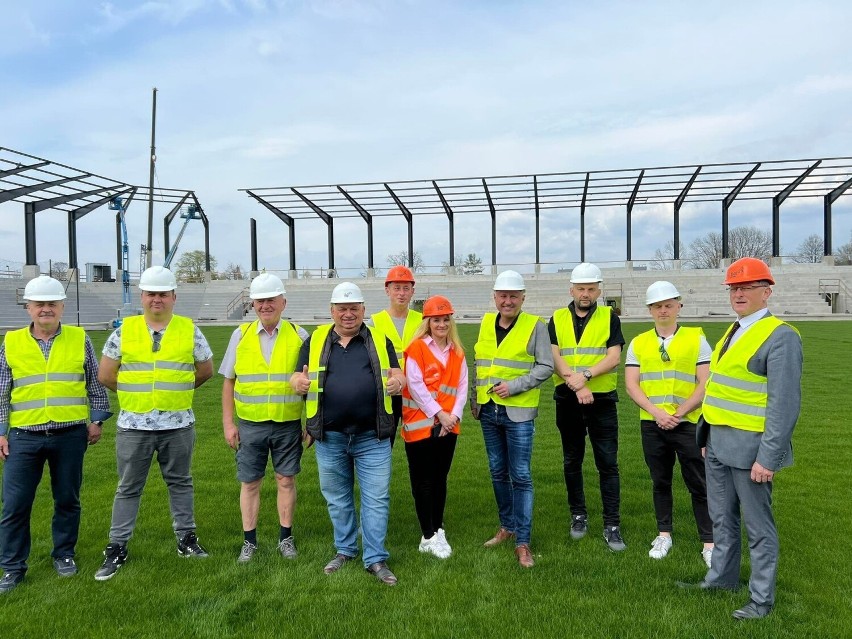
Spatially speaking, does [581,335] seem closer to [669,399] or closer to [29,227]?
[669,399]

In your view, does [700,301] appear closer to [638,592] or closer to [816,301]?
[816,301]

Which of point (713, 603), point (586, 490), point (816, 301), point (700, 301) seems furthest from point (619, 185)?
point (713, 603)

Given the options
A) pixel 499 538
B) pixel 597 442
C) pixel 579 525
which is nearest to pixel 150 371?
pixel 499 538

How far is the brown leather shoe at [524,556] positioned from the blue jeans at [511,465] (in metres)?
0.05

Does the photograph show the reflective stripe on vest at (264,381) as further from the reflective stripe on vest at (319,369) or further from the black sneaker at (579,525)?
the black sneaker at (579,525)

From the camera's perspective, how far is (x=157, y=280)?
4418mm

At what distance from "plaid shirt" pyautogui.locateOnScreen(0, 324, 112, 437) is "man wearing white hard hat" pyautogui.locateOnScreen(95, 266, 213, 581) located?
0.11 metres

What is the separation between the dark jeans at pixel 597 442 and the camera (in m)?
4.80

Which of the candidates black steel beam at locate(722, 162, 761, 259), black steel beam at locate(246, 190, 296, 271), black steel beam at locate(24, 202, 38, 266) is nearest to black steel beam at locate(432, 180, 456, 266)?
black steel beam at locate(246, 190, 296, 271)

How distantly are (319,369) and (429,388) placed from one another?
0.82m

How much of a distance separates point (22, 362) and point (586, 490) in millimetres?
4877

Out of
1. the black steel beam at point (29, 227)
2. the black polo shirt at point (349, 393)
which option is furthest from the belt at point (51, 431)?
the black steel beam at point (29, 227)

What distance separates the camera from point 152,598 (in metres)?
3.94

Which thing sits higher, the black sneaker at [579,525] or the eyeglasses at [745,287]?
the eyeglasses at [745,287]
